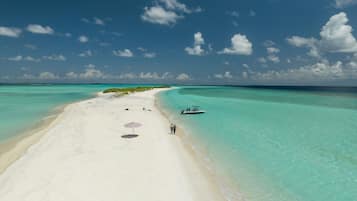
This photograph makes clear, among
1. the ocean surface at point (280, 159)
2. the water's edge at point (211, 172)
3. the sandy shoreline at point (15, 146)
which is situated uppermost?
the sandy shoreline at point (15, 146)

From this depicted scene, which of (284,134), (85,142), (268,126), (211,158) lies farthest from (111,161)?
(268,126)

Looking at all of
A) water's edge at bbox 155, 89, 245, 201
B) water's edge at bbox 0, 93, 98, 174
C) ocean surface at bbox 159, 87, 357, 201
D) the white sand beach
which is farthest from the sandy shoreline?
ocean surface at bbox 159, 87, 357, 201

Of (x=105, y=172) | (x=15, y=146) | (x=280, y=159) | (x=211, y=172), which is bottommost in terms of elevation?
(x=280, y=159)

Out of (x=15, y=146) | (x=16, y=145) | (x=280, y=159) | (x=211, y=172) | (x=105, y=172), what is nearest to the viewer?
(x=105, y=172)

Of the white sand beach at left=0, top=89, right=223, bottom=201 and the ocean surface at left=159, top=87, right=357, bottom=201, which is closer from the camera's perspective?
the white sand beach at left=0, top=89, right=223, bottom=201

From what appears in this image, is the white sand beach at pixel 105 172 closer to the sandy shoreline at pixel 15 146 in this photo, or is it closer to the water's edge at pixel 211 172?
the water's edge at pixel 211 172

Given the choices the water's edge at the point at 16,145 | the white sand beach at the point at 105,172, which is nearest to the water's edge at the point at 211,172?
the white sand beach at the point at 105,172

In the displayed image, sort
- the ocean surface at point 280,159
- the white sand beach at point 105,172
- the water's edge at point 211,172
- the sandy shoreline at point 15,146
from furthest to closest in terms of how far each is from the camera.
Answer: the sandy shoreline at point 15,146 → the ocean surface at point 280,159 → the water's edge at point 211,172 → the white sand beach at point 105,172

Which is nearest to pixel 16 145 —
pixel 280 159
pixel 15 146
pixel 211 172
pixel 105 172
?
pixel 15 146

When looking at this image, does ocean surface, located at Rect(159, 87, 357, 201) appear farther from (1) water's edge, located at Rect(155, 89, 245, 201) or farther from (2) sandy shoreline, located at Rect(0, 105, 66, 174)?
(2) sandy shoreline, located at Rect(0, 105, 66, 174)

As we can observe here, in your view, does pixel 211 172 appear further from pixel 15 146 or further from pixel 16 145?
pixel 16 145
